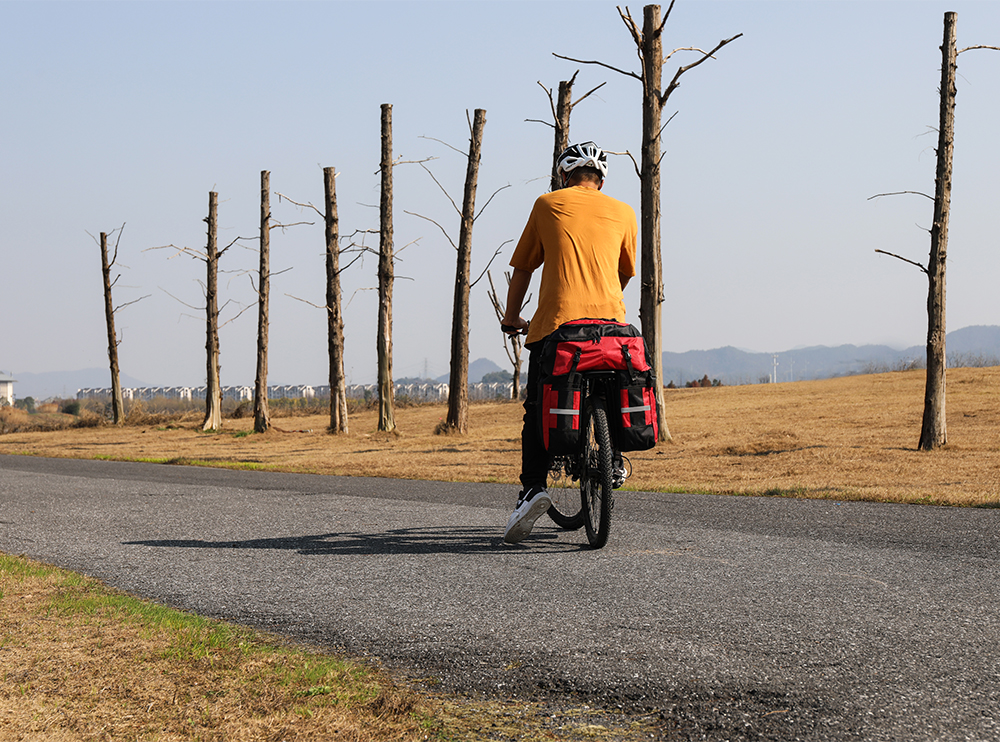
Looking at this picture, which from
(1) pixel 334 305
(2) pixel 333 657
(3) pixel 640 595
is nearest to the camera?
(2) pixel 333 657

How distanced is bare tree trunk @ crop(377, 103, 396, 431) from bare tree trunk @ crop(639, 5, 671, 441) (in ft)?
36.5

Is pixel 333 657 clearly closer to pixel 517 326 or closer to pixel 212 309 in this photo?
pixel 517 326

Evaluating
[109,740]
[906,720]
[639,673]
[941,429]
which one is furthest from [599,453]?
[941,429]

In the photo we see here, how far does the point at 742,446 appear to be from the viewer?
17.3 meters

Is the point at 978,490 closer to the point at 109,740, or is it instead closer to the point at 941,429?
the point at 941,429

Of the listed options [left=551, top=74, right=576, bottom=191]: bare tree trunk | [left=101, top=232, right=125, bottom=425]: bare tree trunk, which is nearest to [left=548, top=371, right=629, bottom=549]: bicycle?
[left=551, top=74, right=576, bottom=191]: bare tree trunk

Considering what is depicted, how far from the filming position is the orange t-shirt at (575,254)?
5.75m

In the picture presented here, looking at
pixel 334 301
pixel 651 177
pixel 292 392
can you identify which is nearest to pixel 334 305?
pixel 334 301

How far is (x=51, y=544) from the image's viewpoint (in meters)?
6.80

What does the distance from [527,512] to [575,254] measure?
5.65 feet

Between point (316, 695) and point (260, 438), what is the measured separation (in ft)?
90.0

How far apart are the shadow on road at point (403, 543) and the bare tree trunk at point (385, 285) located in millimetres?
21569

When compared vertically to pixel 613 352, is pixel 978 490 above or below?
below

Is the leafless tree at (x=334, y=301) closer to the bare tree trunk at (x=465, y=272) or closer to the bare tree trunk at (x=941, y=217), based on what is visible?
the bare tree trunk at (x=465, y=272)
